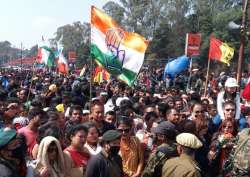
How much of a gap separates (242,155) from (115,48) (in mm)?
3765

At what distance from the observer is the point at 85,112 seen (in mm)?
7359

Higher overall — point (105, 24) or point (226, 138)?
point (105, 24)

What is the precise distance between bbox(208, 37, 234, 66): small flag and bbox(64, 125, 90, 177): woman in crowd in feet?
32.1

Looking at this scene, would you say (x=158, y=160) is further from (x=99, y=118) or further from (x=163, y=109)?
(x=163, y=109)

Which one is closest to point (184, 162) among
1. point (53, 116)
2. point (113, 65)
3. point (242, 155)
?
point (242, 155)

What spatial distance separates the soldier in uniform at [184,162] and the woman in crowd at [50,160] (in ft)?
3.25

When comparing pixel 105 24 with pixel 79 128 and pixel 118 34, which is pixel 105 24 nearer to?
pixel 118 34

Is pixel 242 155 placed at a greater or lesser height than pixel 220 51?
lesser

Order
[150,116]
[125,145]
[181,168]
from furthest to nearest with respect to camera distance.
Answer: [150,116], [125,145], [181,168]

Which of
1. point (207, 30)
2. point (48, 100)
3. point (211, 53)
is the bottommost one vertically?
point (48, 100)

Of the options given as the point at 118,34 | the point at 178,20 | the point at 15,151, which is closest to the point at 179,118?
the point at 118,34

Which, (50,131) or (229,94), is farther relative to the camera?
(229,94)

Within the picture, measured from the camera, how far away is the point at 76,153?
4930 mm

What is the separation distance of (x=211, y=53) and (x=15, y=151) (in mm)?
10815
